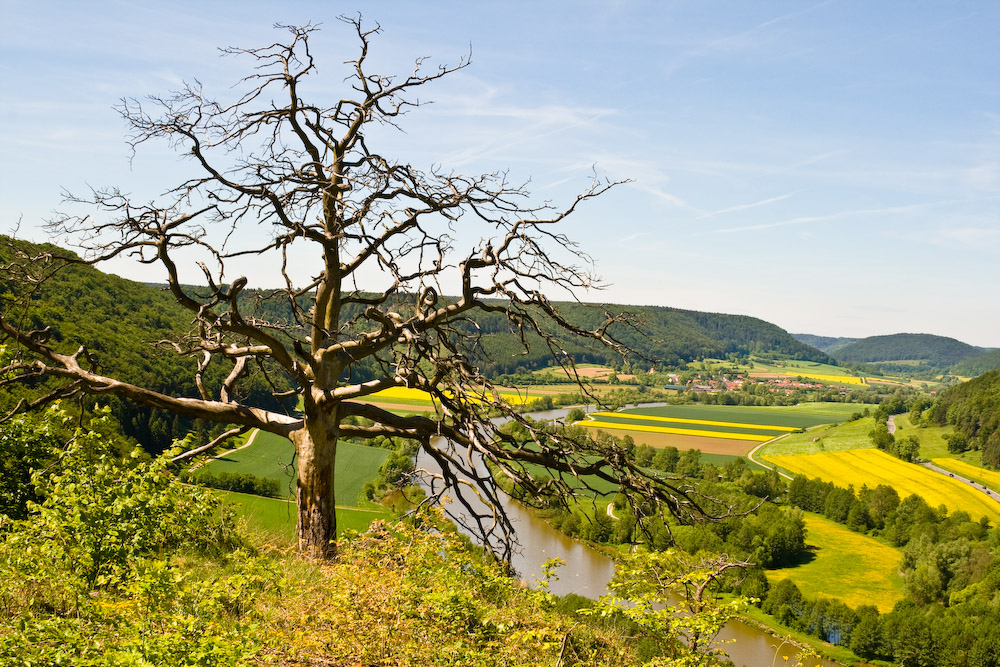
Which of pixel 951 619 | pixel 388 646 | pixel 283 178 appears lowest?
pixel 951 619

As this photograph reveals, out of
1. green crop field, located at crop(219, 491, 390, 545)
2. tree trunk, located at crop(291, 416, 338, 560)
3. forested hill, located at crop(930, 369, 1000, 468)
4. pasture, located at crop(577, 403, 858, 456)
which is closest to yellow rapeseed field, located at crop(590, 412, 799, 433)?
pasture, located at crop(577, 403, 858, 456)

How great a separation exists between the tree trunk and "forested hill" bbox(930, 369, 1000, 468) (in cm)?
9908

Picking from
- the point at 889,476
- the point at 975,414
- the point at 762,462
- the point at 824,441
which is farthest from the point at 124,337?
the point at 975,414

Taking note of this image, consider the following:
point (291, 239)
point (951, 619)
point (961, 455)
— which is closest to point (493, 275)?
point (291, 239)

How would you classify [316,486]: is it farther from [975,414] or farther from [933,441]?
[975,414]

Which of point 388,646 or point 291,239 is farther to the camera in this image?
point 291,239

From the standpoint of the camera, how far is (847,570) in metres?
55.2

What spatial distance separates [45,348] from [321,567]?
Result: 3997 mm

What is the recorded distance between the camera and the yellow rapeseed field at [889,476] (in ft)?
217

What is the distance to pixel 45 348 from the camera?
721cm

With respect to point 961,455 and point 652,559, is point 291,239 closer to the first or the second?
point 652,559

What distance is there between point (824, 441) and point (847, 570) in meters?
43.3

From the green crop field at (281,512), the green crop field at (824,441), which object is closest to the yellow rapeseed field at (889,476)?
the green crop field at (824,441)

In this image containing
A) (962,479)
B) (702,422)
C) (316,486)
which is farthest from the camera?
(702,422)
